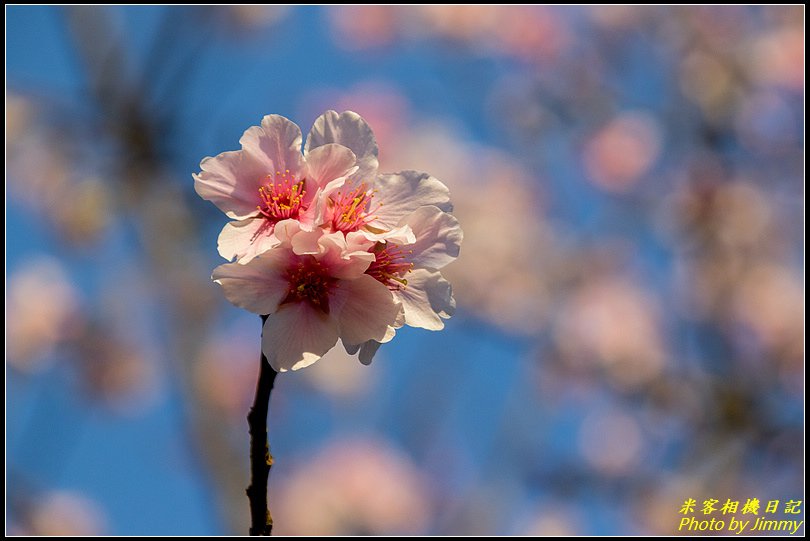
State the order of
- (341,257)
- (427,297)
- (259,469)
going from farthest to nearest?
(427,297)
(341,257)
(259,469)

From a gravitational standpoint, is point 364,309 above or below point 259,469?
above

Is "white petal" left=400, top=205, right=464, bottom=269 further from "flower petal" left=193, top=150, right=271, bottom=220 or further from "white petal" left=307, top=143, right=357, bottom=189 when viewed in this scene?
"flower petal" left=193, top=150, right=271, bottom=220

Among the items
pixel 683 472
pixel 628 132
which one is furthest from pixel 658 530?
pixel 628 132

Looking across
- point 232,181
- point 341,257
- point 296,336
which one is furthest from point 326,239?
point 232,181

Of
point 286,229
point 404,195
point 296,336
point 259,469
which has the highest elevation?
point 404,195

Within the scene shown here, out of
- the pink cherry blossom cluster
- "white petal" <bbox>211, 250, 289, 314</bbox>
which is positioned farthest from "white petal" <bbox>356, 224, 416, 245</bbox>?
"white petal" <bbox>211, 250, 289, 314</bbox>

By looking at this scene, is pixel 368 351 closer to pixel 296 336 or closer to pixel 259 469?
pixel 296 336
